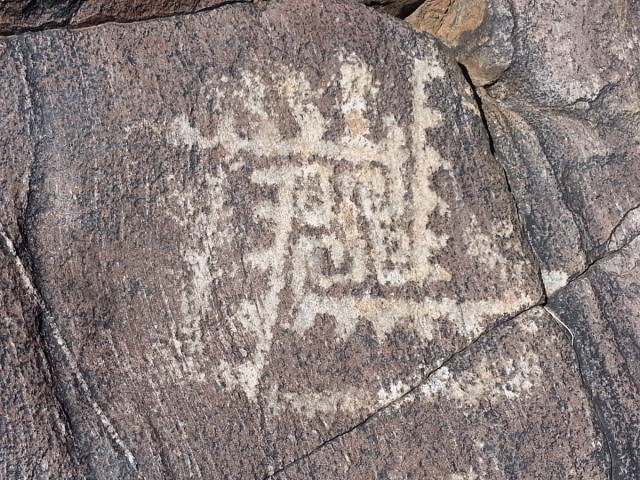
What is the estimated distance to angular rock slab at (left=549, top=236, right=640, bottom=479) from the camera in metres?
1.32

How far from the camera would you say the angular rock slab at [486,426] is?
4.02 feet

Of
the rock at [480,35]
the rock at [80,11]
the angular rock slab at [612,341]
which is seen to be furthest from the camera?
the rock at [480,35]

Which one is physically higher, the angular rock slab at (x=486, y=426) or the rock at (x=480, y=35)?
the rock at (x=480, y=35)

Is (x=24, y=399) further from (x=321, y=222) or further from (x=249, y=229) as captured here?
(x=321, y=222)

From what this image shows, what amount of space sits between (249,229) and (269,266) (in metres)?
0.08

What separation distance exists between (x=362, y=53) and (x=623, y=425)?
0.93 metres

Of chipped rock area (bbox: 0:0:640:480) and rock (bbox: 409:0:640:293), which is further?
rock (bbox: 409:0:640:293)

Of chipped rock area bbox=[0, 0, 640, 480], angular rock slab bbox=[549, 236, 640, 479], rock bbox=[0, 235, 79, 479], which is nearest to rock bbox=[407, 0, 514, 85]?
chipped rock area bbox=[0, 0, 640, 480]

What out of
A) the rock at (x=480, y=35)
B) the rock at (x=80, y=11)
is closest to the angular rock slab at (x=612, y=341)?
the rock at (x=480, y=35)

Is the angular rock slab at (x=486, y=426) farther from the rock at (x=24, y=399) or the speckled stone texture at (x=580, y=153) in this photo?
the rock at (x=24, y=399)

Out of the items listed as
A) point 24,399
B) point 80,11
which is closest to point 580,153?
point 80,11

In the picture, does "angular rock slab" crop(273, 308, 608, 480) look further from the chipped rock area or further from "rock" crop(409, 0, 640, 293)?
"rock" crop(409, 0, 640, 293)

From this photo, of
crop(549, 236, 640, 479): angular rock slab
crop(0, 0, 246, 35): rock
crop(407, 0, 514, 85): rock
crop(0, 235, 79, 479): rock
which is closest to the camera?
crop(0, 235, 79, 479): rock

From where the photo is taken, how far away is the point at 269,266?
122 cm
